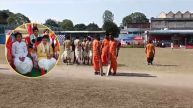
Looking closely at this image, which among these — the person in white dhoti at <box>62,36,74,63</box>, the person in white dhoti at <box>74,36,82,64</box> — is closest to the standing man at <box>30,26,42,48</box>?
the person in white dhoti at <box>62,36,74,63</box>

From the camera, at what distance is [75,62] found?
25.2 metres

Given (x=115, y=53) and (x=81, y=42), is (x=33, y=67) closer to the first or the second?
(x=115, y=53)

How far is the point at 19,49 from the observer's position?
43.3 feet

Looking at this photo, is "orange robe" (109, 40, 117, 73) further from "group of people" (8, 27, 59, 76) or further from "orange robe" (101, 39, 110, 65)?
"group of people" (8, 27, 59, 76)

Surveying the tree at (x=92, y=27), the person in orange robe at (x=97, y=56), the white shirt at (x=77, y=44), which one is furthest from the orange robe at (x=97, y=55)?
the tree at (x=92, y=27)

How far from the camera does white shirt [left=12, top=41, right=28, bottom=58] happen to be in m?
13.2

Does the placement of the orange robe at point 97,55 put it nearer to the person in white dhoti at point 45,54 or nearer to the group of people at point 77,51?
the group of people at point 77,51

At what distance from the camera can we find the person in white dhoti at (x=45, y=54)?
43.4ft

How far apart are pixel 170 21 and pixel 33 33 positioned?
11018 centimetres

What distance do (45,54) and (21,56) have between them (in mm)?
643

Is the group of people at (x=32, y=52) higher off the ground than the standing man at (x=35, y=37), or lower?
lower

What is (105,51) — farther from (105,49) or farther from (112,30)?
(112,30)

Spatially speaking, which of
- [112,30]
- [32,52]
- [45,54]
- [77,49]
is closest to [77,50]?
[77,49]

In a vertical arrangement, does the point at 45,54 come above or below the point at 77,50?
above
